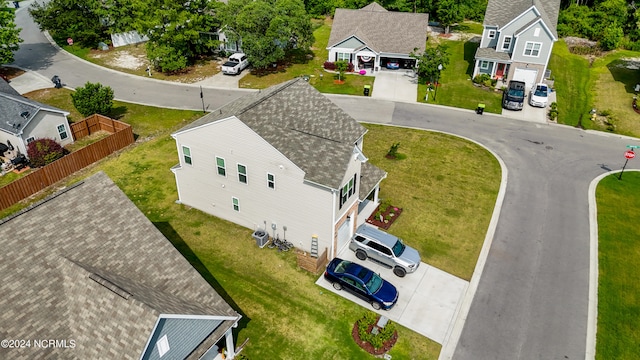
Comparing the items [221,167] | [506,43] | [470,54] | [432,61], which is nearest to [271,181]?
[221,167]

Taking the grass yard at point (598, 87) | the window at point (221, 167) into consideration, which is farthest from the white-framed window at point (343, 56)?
the window at point (221, 167)

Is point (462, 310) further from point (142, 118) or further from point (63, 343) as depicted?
point (142, 118)

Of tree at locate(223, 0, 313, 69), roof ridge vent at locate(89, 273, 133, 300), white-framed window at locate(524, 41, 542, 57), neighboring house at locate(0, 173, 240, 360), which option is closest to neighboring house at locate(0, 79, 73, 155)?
neighboring house at locate(0, 173, 240, 360)

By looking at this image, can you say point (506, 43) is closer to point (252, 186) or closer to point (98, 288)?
point (252, 186)

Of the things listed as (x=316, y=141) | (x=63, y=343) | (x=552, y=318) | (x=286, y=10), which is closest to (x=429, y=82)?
(x=286, y=10)

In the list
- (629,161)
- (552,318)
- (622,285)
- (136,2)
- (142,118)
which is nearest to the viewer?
(552,318)
